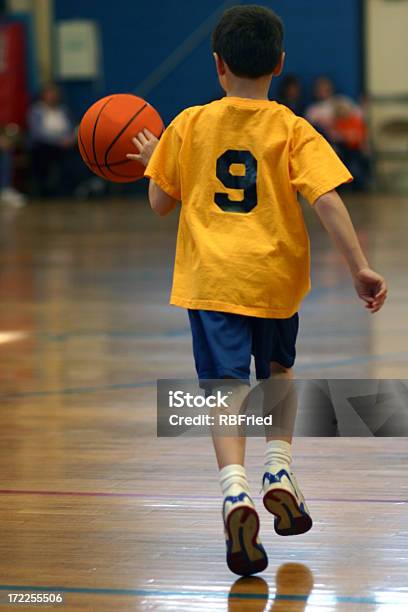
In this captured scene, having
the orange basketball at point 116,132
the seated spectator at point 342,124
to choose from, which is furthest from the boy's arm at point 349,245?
the seated spectator at point 342,124

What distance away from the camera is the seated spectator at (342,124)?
15820 millimetres

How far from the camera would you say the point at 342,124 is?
1591 centimetres

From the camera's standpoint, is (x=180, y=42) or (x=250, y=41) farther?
(x=180, y=42)

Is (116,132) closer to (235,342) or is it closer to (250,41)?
(250,41)

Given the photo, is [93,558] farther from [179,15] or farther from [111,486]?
[179,15]

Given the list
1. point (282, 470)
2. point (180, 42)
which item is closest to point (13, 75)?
point (180, 42)

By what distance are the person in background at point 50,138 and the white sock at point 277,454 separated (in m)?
13.7

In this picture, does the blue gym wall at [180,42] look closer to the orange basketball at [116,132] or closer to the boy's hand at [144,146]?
the orange basketball at [116,132]

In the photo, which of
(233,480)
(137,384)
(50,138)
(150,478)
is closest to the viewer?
(233,480)

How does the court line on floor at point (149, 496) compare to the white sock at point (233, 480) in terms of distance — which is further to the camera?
the court line on floor at point (149, 496)

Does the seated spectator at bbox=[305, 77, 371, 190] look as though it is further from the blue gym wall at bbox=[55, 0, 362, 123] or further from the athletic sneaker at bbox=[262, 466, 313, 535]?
the athletic sneaker at bbox=[262, 466, 313, 535]
